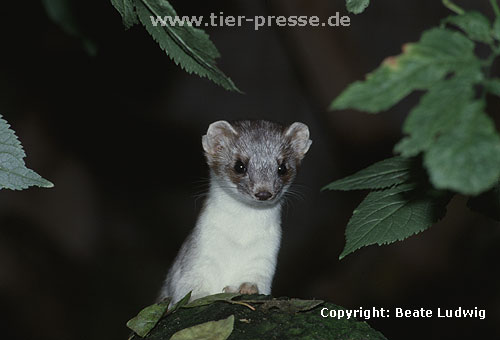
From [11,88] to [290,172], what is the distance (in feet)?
9.19

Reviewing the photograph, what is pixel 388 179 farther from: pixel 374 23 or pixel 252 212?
pixel 374 23

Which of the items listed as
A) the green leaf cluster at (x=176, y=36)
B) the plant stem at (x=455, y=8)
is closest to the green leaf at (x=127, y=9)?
the green leaf cluster at (x=176, y=36)

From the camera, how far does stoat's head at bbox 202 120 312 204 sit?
295 cm

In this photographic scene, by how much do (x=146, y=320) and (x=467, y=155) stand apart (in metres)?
1.23

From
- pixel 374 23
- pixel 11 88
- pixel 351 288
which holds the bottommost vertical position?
pixel 351 288

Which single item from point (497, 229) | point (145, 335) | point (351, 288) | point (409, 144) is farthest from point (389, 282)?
point (409, 144)

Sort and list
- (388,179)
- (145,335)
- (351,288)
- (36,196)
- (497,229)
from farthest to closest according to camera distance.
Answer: (36,196) → (351,288) → (497,229) → (145,335) → (388,179)

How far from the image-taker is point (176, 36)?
1296 millimetres

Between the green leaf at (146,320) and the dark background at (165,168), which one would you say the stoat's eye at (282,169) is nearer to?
the dark background at (165,168)

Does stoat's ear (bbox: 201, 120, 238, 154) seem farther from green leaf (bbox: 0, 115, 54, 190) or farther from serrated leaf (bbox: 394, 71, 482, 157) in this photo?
serrated leaf (bbox: 394, 71, 482, 157)

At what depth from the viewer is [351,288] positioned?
200 inches

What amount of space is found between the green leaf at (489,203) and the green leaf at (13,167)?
0.96 metres

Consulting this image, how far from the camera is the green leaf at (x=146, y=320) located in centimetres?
174

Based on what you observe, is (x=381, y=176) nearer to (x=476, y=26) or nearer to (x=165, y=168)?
(x=476, y=26)
